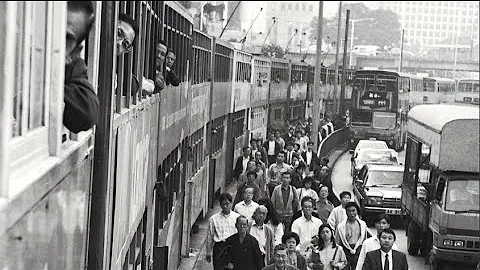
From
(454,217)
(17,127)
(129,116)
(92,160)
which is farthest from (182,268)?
(17,127)

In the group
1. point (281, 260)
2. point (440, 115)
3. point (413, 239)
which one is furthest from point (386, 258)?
point (413, 239)

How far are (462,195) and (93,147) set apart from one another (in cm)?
1279

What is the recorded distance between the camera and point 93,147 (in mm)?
5312

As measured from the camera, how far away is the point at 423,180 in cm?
1938

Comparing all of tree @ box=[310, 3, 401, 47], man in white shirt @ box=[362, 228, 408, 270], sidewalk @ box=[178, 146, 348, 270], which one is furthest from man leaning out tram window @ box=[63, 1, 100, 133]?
tree @ box=[310, 3, 401, 47]

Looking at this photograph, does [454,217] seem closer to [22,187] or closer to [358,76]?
[22,187]

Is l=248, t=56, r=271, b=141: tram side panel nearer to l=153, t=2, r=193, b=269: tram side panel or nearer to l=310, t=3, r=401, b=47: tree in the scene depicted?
l=153, t=2, r=193, b=269: tram side panel

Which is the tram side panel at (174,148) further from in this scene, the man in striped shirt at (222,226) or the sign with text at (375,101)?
the sign with text at (375,101)

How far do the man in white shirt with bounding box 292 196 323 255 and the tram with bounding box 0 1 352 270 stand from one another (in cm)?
146

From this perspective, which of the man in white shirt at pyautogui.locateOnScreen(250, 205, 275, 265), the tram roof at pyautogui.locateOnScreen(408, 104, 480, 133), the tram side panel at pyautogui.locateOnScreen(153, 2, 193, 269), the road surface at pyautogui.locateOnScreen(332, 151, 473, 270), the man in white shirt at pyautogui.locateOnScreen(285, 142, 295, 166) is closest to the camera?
the tram side panel at pyautogui.locateOnScreen(153, 2, 193, 269)

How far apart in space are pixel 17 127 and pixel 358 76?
166ft

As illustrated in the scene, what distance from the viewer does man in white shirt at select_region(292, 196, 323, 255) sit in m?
13.0

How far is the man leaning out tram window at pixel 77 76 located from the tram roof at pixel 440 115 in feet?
45.2

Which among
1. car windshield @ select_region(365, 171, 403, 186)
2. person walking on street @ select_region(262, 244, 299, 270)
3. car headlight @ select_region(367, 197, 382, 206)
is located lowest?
car headlight @ select_region(367, 197, 382, 206)
